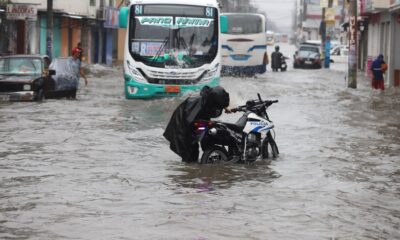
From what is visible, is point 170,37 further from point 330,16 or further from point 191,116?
point 330,16

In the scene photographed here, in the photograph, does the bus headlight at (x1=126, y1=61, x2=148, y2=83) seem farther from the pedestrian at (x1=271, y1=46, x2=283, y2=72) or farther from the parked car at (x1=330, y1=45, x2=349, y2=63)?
the parked car at (x1=330, y1=45, x2=349, y2=63)

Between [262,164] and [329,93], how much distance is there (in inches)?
747

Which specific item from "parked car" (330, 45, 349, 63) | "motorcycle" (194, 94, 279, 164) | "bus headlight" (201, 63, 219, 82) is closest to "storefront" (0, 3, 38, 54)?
"bus headlight" (201, 63, 219, 82)

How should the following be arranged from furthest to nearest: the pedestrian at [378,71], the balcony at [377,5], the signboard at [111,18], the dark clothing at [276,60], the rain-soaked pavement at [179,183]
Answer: the signboard at [111,18] < the dark clothing at [276,60] < the balcony at [377,5] < the pedestrian at [378,71] < the rain-soaked pavement at [179,183]

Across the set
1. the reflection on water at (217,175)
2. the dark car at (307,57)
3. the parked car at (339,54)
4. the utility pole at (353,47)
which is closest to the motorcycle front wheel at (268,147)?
the reflection on water at (217,175)

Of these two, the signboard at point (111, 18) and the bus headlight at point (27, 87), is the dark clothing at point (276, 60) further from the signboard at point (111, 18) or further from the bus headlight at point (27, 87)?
the bus headlight at point (27, 87)

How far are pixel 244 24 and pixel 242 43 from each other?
0.95 m

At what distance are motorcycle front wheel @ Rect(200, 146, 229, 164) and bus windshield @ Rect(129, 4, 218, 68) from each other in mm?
11905

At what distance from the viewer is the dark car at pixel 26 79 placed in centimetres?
2372

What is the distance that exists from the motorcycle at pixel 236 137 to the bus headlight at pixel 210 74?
11.2 meters

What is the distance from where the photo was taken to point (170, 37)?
24.5 metres

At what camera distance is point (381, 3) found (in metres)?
38.8

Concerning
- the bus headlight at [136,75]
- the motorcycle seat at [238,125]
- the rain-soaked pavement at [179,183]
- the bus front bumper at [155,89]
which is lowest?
the rain-soaked pavement at [179,183]

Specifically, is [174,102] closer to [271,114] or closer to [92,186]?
[271,114]
